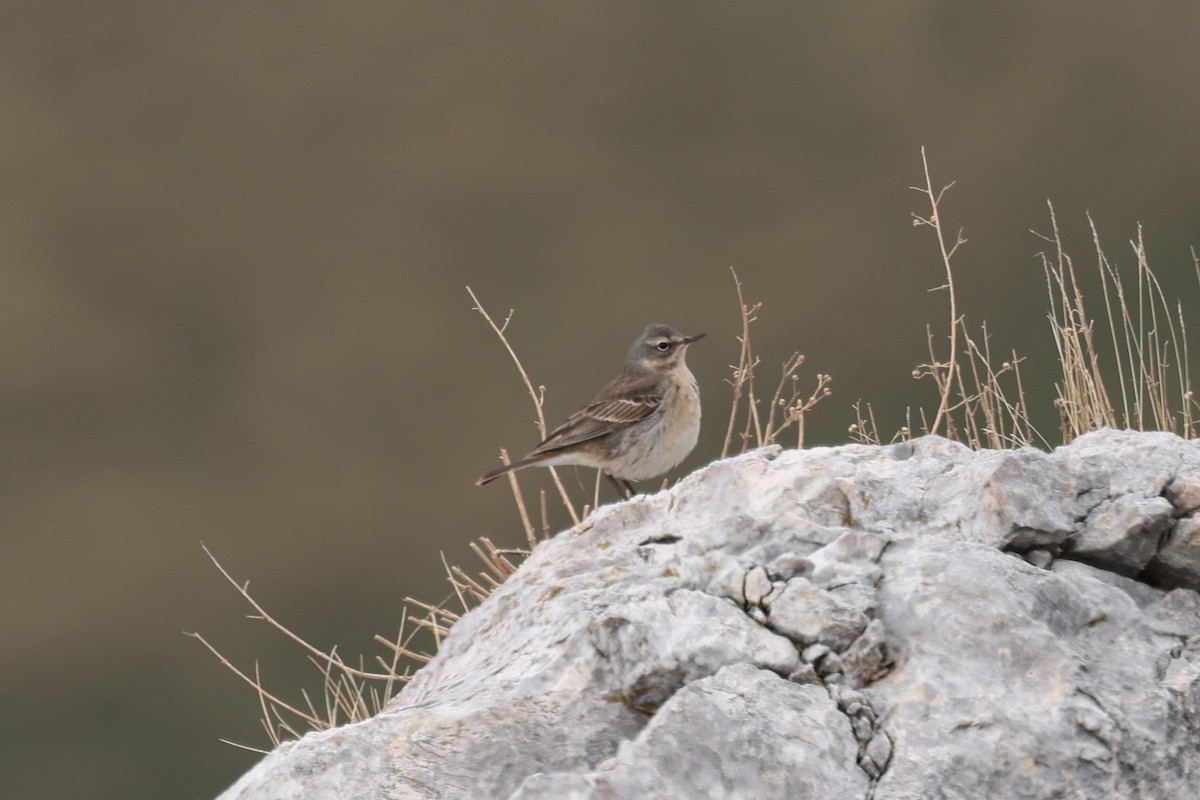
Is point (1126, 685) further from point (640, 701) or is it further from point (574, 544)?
point (574, 544)

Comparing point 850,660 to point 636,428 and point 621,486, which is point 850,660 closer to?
point 636,428

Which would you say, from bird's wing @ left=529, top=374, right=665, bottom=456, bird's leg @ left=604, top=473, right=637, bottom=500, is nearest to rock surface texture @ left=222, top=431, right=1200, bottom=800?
bird's wing @ left=529, top=374, right=665, bottom=456

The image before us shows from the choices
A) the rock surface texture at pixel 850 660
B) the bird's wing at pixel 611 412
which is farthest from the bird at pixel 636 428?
the rock surface texture at pixel 850 660

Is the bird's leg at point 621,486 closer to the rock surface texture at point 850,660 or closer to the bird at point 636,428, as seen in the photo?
the bird at point 636,428

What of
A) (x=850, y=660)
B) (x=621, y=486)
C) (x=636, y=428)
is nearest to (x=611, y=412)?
(x=636, y=428)

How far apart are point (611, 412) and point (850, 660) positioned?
154 inches

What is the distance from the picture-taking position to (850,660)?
8.77 ft

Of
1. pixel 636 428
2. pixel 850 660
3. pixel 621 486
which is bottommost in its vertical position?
pixel 621 486

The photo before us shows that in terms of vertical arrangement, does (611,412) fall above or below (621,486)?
above

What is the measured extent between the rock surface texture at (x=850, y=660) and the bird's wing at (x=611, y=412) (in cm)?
329

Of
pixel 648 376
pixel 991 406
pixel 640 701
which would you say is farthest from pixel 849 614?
pixel 648 376

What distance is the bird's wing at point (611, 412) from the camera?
6402mm

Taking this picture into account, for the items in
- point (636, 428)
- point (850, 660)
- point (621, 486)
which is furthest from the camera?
point (621, 486)

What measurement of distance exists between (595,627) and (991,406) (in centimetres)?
263
